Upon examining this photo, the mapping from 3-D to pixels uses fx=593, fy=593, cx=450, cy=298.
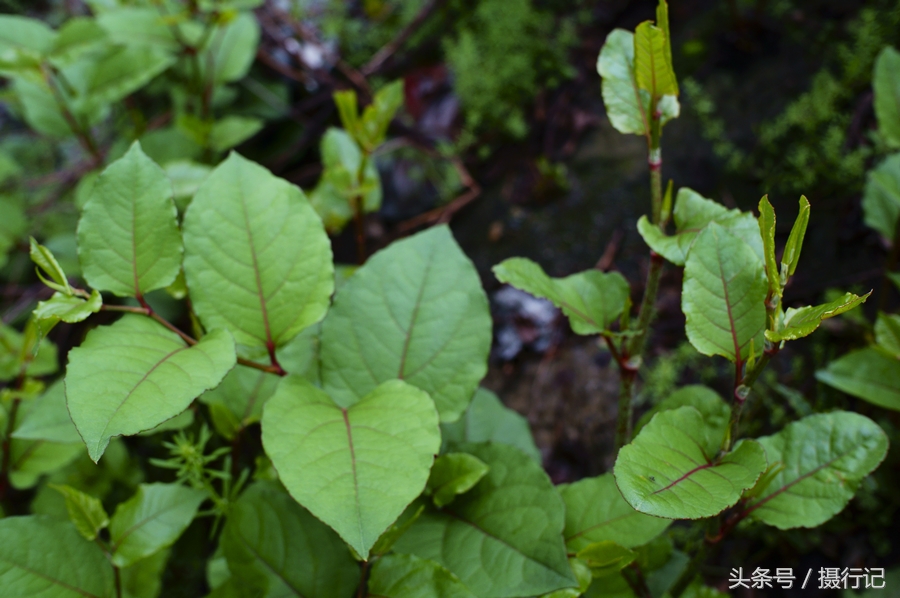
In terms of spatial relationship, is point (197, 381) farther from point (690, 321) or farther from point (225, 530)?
point (690, 321)

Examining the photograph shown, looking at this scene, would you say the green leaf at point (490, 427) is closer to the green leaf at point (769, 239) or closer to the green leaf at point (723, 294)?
the green leaf at point (723, 294)

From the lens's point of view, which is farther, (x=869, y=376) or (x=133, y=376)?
(x=869, y=376)

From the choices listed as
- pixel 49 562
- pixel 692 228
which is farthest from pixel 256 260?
pixel 692 228

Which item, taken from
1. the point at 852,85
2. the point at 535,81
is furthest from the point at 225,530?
the point at 852,85

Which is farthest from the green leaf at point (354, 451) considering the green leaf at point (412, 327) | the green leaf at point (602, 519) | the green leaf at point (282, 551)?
the green leaf at point (602, 519)

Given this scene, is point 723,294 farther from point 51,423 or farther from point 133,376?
point 51,423

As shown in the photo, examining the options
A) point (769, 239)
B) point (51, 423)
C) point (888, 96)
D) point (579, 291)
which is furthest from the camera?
point (888, 96)

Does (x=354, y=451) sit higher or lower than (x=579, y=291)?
lower
